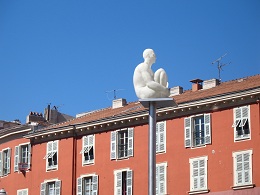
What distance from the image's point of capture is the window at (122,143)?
55.7 meters

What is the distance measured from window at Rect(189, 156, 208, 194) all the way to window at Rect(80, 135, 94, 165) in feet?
28.1

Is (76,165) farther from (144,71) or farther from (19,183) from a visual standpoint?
(144,71)

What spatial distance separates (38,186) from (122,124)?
8104 millimetres

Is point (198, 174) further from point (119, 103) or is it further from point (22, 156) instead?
point (22, 156)

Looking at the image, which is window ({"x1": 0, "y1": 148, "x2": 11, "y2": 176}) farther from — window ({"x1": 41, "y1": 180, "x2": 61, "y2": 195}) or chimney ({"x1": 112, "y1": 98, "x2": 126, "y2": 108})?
chimney ({"x1": 112, "y1": 98, "x2": 126, "y2": 108})

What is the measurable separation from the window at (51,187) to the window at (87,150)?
2.51 metres

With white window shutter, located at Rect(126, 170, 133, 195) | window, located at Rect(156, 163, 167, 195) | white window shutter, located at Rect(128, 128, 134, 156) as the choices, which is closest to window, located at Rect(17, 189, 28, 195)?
white window shutter, located at Rect(126, 170, 133, 195)

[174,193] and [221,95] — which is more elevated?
[221,95]

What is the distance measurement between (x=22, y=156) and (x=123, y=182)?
33.4ft

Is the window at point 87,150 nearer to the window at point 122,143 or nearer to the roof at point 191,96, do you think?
the roof at point 191,96

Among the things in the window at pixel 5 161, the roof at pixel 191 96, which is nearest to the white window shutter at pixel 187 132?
the roof at pixel 191 96

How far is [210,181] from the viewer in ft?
167

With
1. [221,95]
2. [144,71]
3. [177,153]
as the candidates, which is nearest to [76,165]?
[177,153]

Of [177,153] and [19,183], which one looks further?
[19,183]
